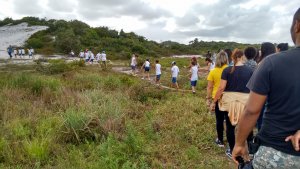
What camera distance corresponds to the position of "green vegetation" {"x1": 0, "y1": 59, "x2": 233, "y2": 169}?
18.1 feet

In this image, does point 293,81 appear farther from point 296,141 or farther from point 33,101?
point 33,101

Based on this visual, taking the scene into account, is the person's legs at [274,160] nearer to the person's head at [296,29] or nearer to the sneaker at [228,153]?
the person's head at [296,29]

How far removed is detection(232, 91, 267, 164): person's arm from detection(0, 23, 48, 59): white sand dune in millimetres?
43839

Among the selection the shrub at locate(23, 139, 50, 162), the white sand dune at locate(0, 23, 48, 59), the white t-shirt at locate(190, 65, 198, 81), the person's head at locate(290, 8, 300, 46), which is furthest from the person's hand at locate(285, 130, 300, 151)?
the white sand dune at locate(0, 23, 48, 59)

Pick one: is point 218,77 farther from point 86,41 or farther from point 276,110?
point 86,41

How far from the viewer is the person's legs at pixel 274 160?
2242 mm

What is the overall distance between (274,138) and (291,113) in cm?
20

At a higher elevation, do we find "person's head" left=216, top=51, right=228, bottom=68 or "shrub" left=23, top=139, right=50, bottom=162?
"person's head" left=216, top=51, right=228, bottom=68

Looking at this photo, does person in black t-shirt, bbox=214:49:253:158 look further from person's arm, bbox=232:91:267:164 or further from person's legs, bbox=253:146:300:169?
person's legs, bbox=253:146:300:169

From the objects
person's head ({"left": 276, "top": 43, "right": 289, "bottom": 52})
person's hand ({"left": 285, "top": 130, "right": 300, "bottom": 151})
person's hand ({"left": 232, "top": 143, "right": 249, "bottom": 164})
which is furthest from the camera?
person's head ({"left": 276, "top": 43, "right": 289, "bottom": 52})

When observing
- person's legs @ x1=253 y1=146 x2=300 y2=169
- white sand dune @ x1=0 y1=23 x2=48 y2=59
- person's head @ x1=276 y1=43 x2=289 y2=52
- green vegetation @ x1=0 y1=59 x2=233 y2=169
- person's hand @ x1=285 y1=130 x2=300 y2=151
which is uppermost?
white sand dune @ x1=0 y1=23 x2=48 y2=59

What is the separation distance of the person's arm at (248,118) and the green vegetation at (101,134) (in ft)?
8.48

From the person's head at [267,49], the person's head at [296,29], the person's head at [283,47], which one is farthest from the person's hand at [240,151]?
the person's head at [283,47]

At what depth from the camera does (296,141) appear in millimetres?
2158
